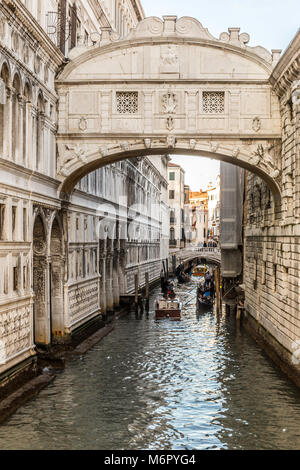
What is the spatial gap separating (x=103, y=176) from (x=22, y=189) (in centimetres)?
989

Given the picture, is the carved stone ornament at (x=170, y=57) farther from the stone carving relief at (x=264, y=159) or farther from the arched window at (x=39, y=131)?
the arched window at (x=39, y=131)

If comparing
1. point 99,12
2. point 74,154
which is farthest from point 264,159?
point 99,12

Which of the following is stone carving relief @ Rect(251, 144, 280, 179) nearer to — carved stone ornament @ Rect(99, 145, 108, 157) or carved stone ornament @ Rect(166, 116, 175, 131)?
carved stone ornament @ Rect(166, 116, 175, 131)

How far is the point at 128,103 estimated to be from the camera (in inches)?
594

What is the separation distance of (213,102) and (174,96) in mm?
925

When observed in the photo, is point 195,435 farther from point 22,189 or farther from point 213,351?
point 213,351

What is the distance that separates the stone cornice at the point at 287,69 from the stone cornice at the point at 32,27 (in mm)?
4891

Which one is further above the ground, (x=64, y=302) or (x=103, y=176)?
(x=103, y=176)

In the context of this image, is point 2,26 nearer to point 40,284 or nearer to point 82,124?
point 82,124

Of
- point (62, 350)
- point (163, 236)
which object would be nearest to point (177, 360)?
point (62, 350)

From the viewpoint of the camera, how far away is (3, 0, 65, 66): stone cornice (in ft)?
36.6

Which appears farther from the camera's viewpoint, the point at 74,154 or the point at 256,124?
the point at 74,154

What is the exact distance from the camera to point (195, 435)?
9828 millimetres
